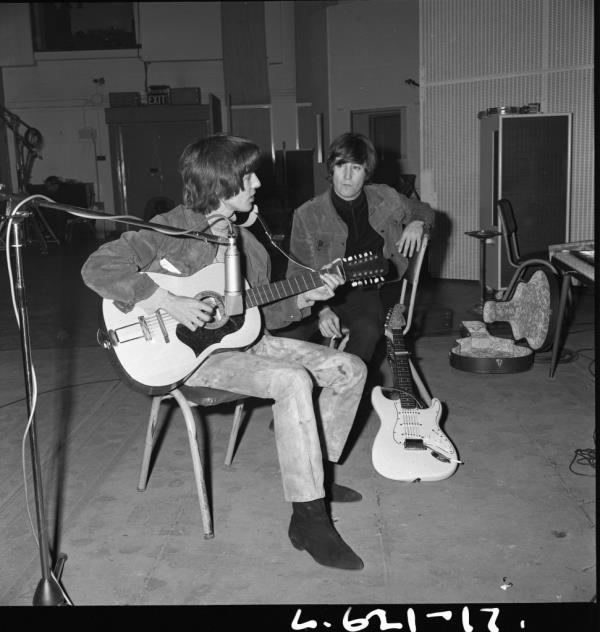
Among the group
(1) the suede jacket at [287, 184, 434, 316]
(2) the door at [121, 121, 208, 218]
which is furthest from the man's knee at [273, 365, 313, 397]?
(2) the door at [121, 121, 208, 218]

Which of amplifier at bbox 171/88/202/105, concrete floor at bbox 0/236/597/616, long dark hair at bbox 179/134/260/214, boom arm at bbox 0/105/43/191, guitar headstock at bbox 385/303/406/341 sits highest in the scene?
amplifier at bbox 171/88/202/105

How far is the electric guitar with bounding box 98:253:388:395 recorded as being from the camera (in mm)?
2248

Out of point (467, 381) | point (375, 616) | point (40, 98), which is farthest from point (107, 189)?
point (375, 616)

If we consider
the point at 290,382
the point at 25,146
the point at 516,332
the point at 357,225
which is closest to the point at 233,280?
the point at 290,382

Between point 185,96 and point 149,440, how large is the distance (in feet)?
32.5

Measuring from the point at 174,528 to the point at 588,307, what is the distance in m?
4.39

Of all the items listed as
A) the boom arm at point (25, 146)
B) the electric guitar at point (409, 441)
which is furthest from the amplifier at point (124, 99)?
the electric guitar at point (409, 441)

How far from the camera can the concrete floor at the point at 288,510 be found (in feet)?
6.60

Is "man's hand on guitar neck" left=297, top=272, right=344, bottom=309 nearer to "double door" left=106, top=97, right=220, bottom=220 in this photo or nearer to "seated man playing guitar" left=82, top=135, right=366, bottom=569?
"seated man playing guitar" left=82, top=135, right=366, bottom=569

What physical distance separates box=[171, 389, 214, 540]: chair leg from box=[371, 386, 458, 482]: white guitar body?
708 mm

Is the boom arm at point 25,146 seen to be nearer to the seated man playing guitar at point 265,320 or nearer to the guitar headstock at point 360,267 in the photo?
the seated man playing guitar at point 265,320

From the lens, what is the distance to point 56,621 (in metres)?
1.81

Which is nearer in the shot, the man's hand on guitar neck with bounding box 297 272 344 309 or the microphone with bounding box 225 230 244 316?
the microphone with bounding box 225 230 244 316

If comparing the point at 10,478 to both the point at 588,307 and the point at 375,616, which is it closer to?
the point at 375,616
